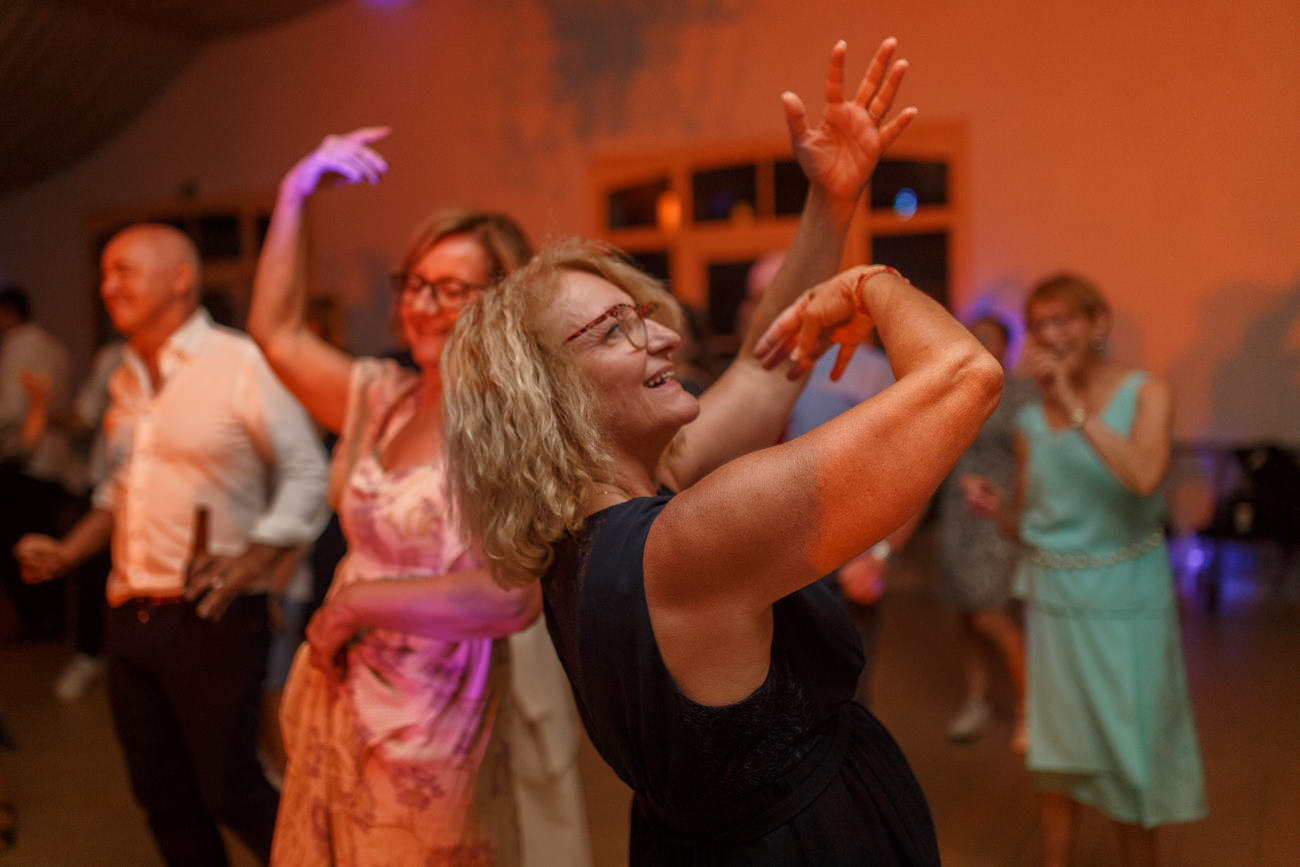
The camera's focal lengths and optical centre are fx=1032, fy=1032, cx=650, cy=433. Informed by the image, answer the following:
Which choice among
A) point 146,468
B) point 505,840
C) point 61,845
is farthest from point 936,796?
point 61,845

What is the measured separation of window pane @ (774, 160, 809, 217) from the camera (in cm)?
766

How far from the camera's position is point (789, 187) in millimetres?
7699

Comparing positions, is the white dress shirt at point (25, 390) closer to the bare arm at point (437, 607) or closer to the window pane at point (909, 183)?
the bare arm at point (437, 607)

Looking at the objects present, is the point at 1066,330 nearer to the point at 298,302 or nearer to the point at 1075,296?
the point at 1075,296

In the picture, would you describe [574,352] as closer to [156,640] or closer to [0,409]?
[156,640]

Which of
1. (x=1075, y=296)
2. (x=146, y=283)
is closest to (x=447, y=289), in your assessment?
(x=146, y=283)

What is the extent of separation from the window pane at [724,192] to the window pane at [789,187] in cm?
18

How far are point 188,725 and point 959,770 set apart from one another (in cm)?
261

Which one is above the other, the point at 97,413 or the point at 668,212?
the point at 668,212

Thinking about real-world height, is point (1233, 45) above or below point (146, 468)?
above

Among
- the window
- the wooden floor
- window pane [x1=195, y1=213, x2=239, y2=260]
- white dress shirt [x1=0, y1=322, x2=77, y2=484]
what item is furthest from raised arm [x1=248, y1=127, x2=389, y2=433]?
window pane [x1=195, y1=213, x2=239, y2=260]

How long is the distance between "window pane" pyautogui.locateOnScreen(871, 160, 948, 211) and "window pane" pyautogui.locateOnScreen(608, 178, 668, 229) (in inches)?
66.7

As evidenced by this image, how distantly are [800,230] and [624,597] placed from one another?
2.58 feet

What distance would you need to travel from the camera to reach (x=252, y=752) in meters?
2.41
